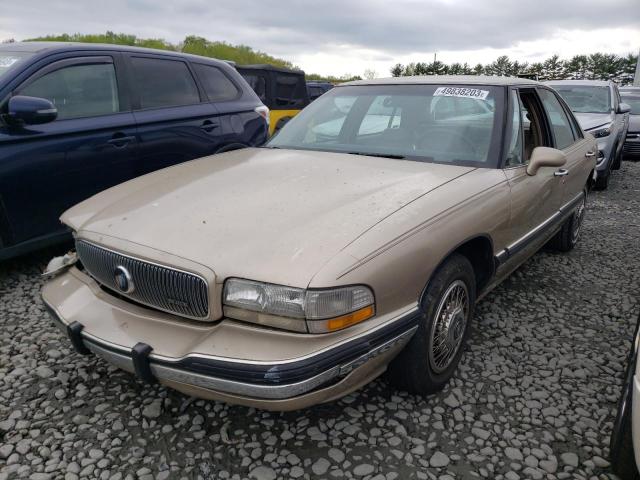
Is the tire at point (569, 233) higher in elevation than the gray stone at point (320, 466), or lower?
higher

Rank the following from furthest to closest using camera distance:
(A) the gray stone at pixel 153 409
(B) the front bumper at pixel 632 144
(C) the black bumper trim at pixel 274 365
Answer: (B) the front bumper at pixel 632 144 → (A) the gray stone at pixel 153 409 → (C) the black bumper trim at pixel 274 365

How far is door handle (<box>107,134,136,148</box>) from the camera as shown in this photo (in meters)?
3.73

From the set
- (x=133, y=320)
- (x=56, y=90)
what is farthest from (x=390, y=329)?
(x=56, y=90)

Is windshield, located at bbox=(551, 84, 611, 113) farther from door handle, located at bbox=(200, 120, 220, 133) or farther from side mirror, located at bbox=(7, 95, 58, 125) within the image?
side mirror, located at bbox=(7, 95, 58, 125)

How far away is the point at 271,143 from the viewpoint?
11.0 ft

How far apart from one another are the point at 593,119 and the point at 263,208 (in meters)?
6.98

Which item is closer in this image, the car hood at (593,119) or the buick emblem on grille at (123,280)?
the buick emblem on grille at (123,280)

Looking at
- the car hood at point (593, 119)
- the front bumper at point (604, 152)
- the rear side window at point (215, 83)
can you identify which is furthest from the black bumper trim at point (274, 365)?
the car hood at point (593, 119)

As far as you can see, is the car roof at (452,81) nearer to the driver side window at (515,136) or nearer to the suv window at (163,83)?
the driver side window at (515,136)

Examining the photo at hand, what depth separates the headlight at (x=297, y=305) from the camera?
1664 millimetres

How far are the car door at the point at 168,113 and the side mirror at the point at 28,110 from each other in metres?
0.81

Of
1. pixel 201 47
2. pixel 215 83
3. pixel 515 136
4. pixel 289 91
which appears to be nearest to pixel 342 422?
pixel 515 136

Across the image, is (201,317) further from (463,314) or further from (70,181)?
(70,181)

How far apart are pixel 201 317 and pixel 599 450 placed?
1.80 meters
